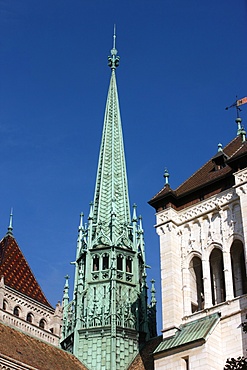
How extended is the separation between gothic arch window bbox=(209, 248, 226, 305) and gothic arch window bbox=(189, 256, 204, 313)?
501 millimetres

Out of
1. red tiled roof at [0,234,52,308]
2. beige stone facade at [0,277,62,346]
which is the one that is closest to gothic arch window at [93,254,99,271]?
beige stone facade at [0,277,62,346]

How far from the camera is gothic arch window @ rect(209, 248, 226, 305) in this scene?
85.3ft

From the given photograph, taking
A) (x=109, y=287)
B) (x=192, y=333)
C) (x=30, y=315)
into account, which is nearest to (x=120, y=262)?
(x=109, y=287)

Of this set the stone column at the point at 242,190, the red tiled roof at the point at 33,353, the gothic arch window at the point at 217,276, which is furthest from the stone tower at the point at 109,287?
the stone column at the point at 242,190

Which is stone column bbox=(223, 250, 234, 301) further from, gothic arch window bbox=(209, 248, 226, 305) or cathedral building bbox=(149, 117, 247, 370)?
gothic arch window bbox=(209, 248, 226, 305)

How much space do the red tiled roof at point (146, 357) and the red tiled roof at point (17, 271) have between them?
37.5 ft

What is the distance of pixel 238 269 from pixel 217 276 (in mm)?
886

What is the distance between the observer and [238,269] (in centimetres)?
2603

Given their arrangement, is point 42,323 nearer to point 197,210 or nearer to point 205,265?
point 197,210

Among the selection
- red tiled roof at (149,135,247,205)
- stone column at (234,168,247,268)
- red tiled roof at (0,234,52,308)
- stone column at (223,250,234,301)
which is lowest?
stone column at (223,250,234,301)

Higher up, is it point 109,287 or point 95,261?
point 95,261

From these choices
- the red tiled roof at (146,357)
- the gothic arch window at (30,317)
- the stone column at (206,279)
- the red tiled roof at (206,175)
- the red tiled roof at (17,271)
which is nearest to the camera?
the stone column at (206,279)

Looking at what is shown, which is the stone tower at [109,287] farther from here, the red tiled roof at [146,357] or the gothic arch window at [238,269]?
the gothic arch window at [238,269]

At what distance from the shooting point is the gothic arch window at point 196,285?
2667 centimetres
